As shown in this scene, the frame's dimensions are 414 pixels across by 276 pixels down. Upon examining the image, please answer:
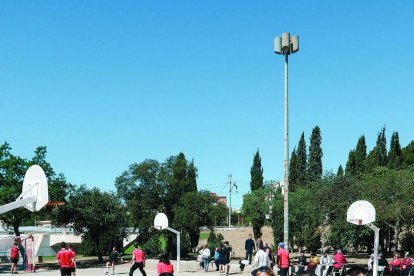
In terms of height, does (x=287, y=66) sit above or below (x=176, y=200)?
above

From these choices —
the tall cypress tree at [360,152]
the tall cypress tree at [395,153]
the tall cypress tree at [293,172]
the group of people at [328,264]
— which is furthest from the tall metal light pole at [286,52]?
the tall cypress tree at [293,172]

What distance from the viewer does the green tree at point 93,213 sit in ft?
121

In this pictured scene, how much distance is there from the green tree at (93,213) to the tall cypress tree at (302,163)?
3609 centimetres

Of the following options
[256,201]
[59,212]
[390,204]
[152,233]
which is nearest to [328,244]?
[256,201]

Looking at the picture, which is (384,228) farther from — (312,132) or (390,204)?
(312,132)

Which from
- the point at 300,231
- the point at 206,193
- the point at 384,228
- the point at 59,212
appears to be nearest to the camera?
the point at 59,212

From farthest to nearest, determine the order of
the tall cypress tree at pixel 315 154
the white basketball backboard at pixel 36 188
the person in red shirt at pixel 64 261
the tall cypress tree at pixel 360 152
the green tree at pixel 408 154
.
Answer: the tall cypress tree at pixel 315 154
the green tree at pixel 408 154
the tall cypress tree at pixel 360 152
the person in red shirt at pixel 64 261
the white basketball backboard at pixel 36 188

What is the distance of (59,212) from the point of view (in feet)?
119

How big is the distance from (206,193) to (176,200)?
276cm

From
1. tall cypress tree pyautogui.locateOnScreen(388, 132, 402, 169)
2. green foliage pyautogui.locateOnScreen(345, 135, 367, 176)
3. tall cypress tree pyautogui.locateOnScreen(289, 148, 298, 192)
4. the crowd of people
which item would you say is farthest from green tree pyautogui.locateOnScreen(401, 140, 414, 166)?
the crowd of people

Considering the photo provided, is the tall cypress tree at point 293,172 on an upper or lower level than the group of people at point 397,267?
upper

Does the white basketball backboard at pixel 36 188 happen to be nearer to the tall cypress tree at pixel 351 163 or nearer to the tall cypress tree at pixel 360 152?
the tall cypress tree at pixel 360 152

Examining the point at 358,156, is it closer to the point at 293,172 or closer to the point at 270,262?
the point at 293,172

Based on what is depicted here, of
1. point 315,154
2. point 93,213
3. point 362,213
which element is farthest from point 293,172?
point 362,213
